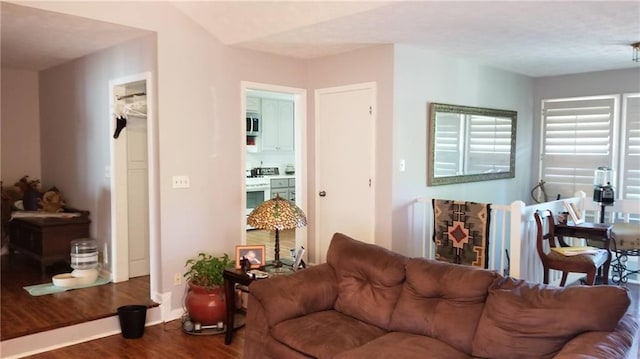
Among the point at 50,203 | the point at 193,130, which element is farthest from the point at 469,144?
the point at 50,203

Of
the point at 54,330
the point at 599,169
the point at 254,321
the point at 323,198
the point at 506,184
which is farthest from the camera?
the point at 506,184

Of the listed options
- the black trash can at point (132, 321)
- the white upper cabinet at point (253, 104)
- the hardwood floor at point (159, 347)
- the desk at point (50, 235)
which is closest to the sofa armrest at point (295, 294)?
the hardwood floor at point (159, 347)

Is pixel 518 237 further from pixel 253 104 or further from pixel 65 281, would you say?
pixel 253 104

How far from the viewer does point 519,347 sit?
8.05ft

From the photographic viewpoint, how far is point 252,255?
4000 mm

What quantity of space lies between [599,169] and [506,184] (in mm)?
1049

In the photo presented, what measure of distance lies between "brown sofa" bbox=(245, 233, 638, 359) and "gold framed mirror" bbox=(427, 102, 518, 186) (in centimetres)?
202

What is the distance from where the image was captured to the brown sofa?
234 centimetres

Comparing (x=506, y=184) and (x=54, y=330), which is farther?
(x=506, y=184)

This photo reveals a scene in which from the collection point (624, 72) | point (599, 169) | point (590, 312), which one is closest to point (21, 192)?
point (590, 312)

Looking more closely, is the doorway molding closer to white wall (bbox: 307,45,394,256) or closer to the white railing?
white wall (bbox: 307,45,394,256)

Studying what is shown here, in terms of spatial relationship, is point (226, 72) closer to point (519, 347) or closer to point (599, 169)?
point (519, 347)

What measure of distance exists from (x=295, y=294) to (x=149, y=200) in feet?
6.64

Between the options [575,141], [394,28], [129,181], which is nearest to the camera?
[394,28]
